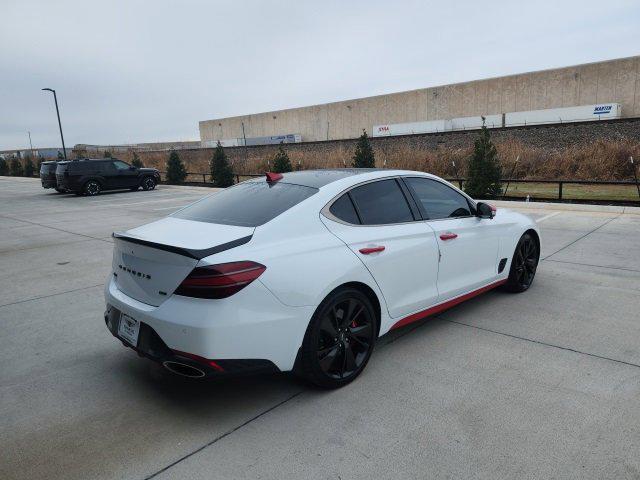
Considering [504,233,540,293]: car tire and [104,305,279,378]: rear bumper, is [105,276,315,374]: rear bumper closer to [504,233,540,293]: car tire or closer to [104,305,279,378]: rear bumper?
[104,305,279,378]: rear bumper

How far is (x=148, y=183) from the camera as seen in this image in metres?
24.5

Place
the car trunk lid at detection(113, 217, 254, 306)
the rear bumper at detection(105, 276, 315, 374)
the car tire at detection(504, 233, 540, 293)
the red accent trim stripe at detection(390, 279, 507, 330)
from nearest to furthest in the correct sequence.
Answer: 1. the rear bumper at detection(105, 276, 315, 374)
2. the car trunk lid at detection(113, 217, 254, 306)
3. the red accent trim stripe at detection(390, 279, 507, 330)
4. the car tire at detection(504, 233, 540, 293)

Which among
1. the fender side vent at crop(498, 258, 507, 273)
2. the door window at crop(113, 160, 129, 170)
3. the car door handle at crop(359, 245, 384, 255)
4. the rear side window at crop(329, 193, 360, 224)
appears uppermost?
the door window at crop(113, 160, 129, 170)

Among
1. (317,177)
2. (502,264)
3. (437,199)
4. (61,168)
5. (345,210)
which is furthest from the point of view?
(61,168)

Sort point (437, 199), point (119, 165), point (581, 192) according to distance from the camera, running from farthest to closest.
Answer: point (119, 165) < point (581, 192) < point (437, 199)

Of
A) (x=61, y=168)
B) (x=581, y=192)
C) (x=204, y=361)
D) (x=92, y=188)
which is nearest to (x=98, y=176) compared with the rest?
(x=92, y=188)

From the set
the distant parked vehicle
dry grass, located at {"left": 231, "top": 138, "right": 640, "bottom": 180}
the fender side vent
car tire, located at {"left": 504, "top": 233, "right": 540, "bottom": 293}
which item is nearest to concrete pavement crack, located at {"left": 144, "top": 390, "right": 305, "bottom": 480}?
the fender side vent

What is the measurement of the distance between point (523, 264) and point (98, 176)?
21.5 meters

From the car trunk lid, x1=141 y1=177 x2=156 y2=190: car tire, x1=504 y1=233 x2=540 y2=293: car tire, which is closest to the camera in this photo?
the car trunk lid

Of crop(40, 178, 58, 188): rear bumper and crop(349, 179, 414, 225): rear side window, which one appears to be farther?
crop(40, 178, 58, 188): rear bumper

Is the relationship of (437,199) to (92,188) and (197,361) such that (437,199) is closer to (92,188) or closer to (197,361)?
(197,361)

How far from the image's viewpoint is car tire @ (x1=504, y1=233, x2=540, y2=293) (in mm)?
5258

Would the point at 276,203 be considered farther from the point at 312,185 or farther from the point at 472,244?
the point at 472,244

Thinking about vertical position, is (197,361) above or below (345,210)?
below
